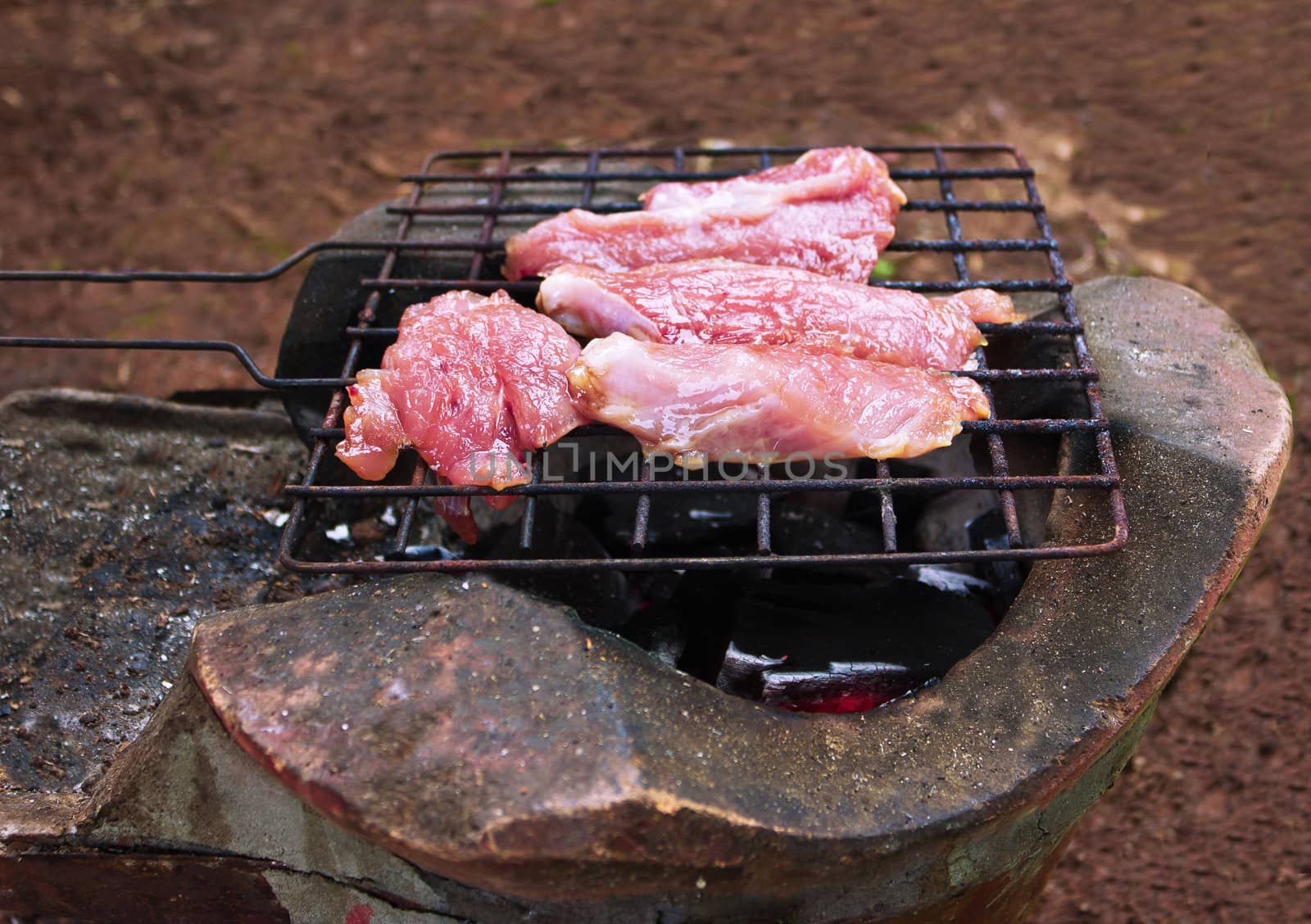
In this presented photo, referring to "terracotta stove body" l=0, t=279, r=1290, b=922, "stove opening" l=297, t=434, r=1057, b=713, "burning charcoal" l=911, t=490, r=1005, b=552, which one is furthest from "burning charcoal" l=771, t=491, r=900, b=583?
"terracotta stove body" l=0, t=279, r=1290, b=922

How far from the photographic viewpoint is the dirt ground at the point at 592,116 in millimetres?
5434

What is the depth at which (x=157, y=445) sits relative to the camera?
3.43m

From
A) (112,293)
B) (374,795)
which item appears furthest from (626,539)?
(112,293)

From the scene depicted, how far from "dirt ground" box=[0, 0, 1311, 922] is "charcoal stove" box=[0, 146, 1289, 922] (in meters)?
1.96

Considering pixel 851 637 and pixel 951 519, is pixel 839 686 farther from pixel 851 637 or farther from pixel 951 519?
pixel 951 519

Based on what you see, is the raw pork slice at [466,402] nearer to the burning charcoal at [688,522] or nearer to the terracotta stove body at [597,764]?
the terracotta stove body at [597,764]

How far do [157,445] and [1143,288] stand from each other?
10.9 ft

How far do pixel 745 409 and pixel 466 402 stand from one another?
0.70 metres

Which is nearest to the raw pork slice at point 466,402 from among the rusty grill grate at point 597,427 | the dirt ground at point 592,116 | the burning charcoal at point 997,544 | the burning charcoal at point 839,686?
the rusty grill grate at point 597,427

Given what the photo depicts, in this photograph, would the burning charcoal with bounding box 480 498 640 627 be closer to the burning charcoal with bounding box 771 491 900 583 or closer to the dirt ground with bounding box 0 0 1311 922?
the burning charcoal with bounding box 771 491 900 583

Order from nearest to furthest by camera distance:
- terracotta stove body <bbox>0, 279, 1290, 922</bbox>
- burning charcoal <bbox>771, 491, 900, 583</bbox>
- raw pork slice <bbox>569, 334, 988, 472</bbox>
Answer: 1. terracotta stove body <bbox>0, 279, 1290, 922</bbox>
2. raw pork slice <bbox>569, 334, 988, 472</bbox>
3. burning charcoal <bbox>771, 491, 900, 583</bbox>

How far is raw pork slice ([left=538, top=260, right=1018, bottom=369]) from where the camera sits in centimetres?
270

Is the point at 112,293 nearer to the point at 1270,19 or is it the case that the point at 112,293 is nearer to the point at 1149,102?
the point at 1149,102

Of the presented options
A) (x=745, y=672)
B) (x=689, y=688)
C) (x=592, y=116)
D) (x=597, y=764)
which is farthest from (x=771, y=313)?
(x=592, y=116)
